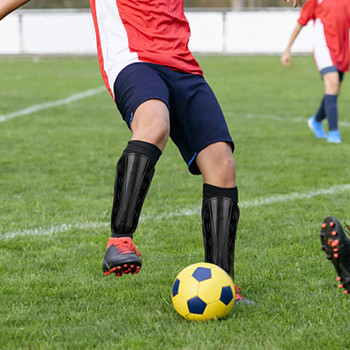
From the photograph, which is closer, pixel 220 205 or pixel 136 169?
pixel 136 169

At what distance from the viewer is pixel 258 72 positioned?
2038cm

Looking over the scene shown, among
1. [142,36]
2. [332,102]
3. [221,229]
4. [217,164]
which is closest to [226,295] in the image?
[221,229]

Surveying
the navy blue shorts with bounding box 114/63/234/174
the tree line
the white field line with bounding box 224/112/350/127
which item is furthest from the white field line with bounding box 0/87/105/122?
the tree line

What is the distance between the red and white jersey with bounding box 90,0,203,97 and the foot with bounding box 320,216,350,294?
995mm

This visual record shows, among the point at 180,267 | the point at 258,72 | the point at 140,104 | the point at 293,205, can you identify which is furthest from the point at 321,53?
the point at 258,72

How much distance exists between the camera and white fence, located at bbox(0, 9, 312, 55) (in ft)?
91.6

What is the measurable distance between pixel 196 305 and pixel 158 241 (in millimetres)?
1428

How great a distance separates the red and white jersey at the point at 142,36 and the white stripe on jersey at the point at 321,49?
558 centimetres

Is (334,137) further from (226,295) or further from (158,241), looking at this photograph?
(226,295)

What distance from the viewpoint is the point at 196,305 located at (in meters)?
2.92

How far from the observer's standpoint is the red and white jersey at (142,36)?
3150 mm

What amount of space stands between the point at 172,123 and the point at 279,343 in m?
1.15

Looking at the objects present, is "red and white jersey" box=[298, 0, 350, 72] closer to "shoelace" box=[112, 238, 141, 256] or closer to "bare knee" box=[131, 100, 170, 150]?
"bare knee" box=[131, 100, 170, 150]

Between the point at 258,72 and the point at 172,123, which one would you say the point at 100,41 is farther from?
the point at 258,72
